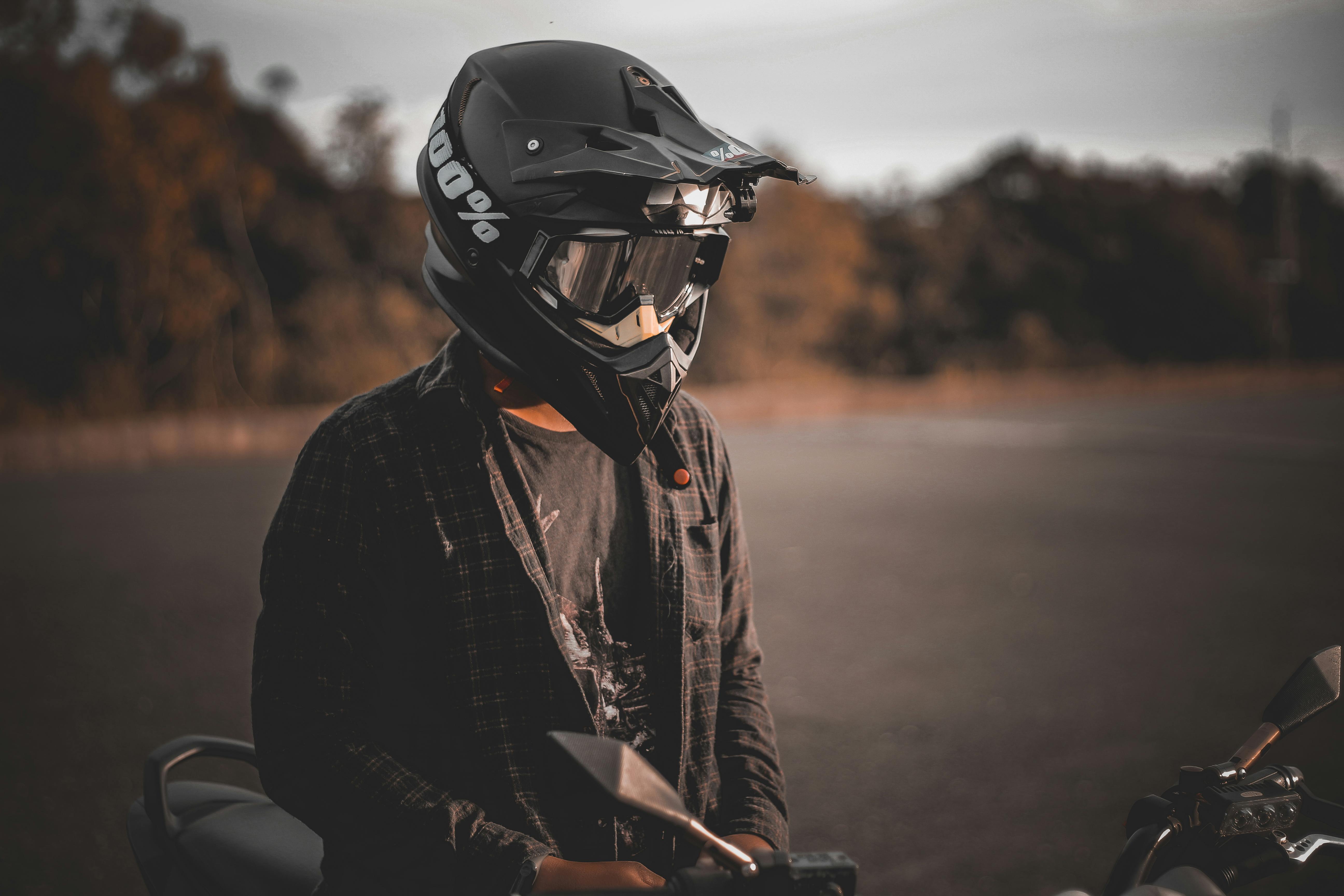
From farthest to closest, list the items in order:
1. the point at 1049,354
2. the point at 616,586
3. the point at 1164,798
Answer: the point at 1049,354
the point at 616,586
the point at 1164,798

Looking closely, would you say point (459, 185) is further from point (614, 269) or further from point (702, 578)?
point (702, 578)

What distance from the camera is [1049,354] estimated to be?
3216 centimetres

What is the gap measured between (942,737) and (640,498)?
135 inches

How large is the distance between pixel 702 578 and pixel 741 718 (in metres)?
0.25

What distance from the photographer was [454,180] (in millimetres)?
1471

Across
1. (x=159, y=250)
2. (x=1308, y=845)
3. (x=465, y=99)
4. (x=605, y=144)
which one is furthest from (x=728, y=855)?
(x=159, y=250)

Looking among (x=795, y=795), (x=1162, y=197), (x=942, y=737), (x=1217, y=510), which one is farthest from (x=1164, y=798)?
(x=1162, y=197)

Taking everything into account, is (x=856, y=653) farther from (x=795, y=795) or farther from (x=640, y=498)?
(x=640, y=498)

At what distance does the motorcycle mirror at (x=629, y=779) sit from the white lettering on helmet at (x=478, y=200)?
32.6 inches

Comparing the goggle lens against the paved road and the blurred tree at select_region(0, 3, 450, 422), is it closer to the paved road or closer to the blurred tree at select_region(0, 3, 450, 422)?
the paved road

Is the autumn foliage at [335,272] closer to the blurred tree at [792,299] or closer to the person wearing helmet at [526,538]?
the blurred tree at [792,299]

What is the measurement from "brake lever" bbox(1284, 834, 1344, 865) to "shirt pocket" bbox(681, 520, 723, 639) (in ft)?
2.58

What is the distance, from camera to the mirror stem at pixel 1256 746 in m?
1.20

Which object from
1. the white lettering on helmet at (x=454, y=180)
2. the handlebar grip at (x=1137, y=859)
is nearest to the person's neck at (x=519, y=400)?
the white lettering on helmet at (x=454, y=180)
